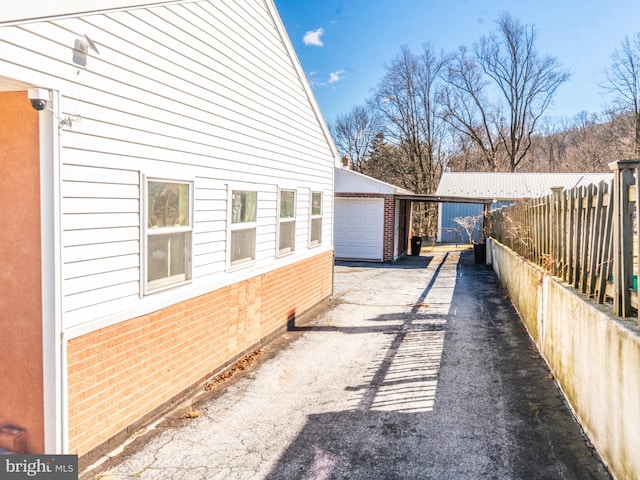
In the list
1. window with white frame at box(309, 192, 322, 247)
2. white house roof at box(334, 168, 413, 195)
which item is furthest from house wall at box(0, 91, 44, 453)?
white house roof at box(334, 168, 413, 195)

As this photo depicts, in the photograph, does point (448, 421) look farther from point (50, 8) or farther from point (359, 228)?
point (359, 228)

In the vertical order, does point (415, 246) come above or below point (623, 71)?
below

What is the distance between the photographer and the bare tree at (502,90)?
41.2 meters

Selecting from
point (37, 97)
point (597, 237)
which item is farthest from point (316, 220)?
point (37, 97)

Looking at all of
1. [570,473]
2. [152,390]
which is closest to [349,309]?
[152,390]

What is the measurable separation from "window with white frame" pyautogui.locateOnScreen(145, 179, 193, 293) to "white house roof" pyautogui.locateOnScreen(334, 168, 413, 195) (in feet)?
48.7

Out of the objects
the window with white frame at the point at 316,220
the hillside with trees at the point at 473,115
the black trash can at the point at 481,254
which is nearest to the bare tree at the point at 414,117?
the hillside with trees at the point at 473,115

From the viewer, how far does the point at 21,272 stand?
12.5 ft

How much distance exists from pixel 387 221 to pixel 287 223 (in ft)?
38.0

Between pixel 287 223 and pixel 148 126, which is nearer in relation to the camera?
pixel 148 126

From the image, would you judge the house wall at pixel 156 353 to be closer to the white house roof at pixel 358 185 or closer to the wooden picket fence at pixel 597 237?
the wooden picket fence at pixel 597 237

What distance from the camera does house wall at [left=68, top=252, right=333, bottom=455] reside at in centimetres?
402

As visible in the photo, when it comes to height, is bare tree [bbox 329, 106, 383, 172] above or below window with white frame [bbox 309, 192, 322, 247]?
above

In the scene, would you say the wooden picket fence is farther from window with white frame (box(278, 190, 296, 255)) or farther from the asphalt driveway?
window with white frame (box(278, 190, 296, 255))
